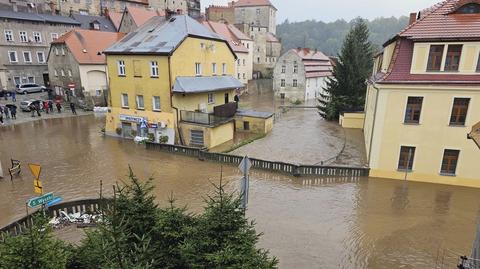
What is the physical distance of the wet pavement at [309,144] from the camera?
20.4 metres

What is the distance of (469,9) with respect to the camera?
15.4m

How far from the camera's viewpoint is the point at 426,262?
9.95 metres

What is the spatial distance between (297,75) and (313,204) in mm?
38147

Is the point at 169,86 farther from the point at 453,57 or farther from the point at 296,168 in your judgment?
the point at 453,57

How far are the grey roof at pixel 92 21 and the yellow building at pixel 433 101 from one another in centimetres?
4840

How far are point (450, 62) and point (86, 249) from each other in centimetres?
1744

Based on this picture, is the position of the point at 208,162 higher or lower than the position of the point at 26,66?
lower

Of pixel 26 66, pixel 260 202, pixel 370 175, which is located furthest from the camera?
pixel 26 66

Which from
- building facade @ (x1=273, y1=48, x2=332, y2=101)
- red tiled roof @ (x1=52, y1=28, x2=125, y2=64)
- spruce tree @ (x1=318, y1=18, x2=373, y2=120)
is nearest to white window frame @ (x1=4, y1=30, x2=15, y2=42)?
red tiled roof @ (x1=52, y1=28, x2=125, y2=64)

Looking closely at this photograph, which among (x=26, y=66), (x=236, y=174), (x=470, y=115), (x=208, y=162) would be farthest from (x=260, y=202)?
(x=26, y=66)

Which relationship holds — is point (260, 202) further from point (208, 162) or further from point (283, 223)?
point (208, 162)

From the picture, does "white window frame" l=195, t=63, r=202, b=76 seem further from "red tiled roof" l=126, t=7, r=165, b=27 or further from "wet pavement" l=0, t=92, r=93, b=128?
"red tiled roof" l=126, t=7, r=165, b=27

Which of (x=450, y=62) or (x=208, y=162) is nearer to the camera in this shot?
(x=450, y=62)

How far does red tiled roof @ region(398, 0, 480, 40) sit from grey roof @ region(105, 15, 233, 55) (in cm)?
1531
